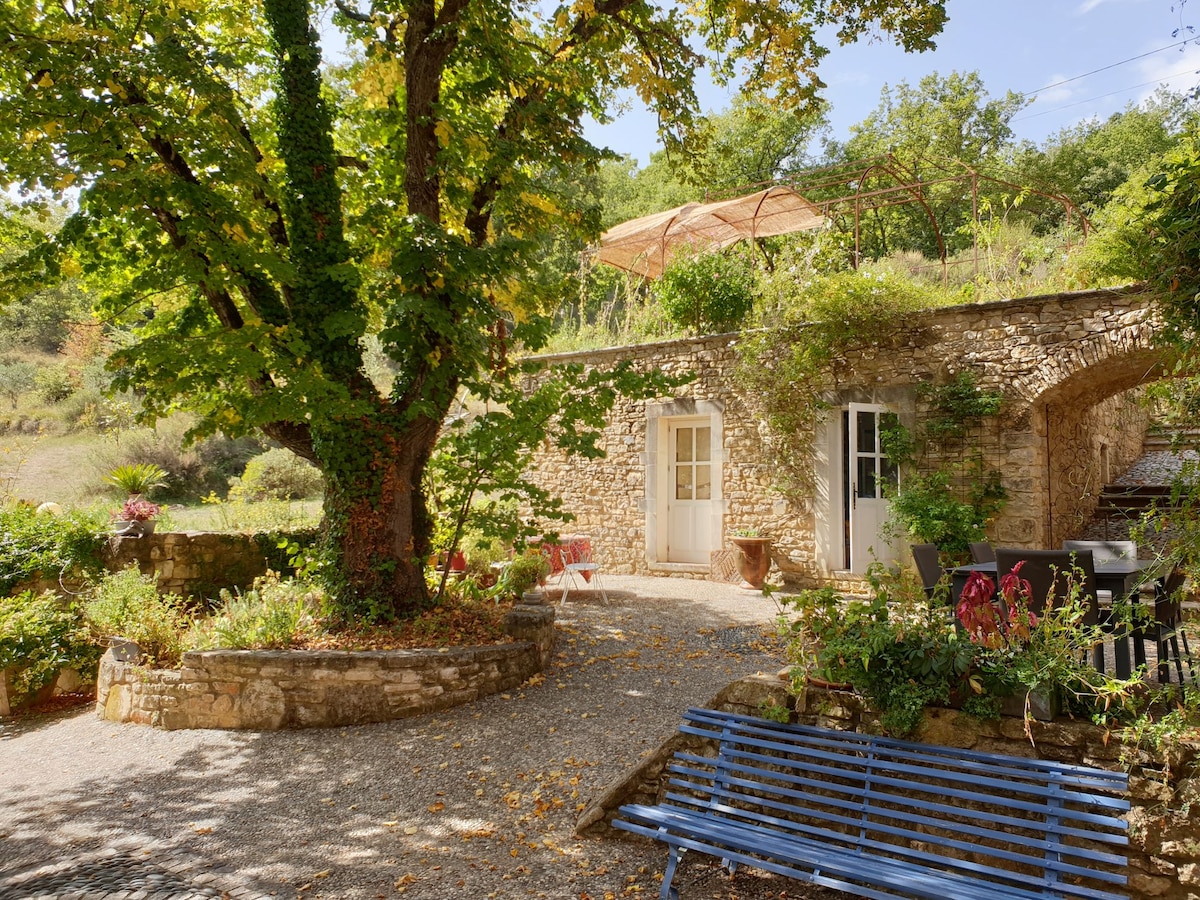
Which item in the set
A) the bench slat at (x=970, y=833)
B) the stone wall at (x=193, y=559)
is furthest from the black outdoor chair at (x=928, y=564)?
the stone wall at (x=193, y=559)

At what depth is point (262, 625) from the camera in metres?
5.47

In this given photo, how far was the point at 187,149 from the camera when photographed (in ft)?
17.4

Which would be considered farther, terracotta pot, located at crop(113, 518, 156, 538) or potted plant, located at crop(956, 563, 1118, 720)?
terracotta pot, located at crop(113, 518, 156, 538)

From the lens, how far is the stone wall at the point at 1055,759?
8.57ft

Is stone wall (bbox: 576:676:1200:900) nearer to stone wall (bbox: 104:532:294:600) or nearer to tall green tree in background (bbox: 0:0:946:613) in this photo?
tall green tree in background (bbox: 0:0:946:613)

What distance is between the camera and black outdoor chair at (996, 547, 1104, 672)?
4012 millimetres

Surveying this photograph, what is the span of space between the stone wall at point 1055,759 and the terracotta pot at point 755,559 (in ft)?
17.3

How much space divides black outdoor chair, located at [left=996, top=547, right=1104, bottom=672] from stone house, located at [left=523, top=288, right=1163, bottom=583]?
5.09 feet

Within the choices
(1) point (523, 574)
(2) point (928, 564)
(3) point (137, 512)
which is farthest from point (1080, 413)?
(3) point (137, 512)

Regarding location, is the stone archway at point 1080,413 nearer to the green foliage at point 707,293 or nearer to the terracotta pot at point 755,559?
the terracotta pot at point 755,559

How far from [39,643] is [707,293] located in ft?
26.2

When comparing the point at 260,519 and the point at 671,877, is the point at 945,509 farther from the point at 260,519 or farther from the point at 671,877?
the point at 260,519

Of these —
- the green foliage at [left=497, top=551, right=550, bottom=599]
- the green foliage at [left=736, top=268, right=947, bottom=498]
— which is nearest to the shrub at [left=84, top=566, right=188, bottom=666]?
the green foliage at [left=497, top=551, right=550, bottom=599]

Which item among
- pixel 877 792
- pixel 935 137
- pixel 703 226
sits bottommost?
pixel 877 792
